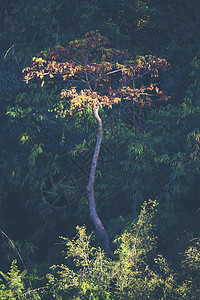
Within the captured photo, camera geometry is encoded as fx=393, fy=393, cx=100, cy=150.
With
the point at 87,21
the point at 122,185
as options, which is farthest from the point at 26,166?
the point at 87,21

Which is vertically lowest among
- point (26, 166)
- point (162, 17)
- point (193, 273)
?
point (193, 273)

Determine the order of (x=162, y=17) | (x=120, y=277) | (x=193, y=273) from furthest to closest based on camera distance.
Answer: (x=162, y=17) < (x=193, y=273) < (x=120, y=277)

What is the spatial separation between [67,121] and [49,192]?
4.26ft

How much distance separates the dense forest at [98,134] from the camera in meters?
5.85

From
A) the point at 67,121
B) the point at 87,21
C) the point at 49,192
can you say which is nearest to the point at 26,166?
the point at 49,192

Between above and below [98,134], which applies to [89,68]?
above

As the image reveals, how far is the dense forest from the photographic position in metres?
5.85

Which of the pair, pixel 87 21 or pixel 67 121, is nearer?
pixel 67 121

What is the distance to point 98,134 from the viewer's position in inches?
238

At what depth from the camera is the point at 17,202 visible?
827cm

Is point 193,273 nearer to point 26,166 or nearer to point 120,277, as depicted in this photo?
point 120,277

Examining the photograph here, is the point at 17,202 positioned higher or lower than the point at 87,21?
lower

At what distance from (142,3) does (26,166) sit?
3.81 m

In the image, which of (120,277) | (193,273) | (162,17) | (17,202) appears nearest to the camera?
(120,277)
